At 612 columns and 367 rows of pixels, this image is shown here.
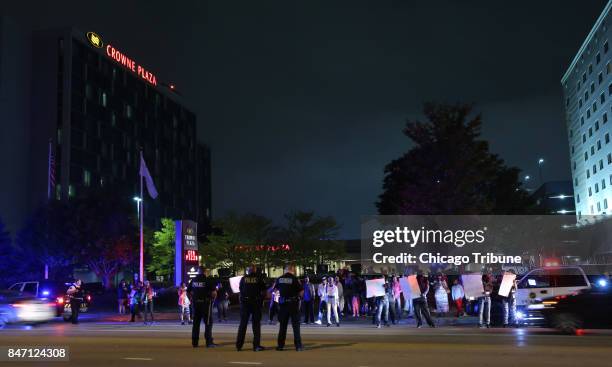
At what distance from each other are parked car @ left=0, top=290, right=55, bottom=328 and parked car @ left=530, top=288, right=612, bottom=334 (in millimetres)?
16104

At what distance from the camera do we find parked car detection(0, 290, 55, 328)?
67.1ft

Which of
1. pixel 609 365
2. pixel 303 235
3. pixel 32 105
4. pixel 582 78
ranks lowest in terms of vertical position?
pixel 609 365

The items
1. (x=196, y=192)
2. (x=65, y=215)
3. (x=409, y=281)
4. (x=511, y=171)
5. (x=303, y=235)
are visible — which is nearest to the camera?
(x=409, y=281)

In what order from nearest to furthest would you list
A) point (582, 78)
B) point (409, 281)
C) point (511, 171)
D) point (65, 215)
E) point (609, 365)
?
point (609, 365) < point (409, 281) < point (511, 171) < point (65, 215) < point (582, 78)

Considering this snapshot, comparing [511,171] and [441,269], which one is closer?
[441,269]

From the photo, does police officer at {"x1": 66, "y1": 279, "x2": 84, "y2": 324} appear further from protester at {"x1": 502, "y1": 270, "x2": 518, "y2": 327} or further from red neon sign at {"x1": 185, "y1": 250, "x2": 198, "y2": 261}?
protester at {"x1": 502, "y1": 270, "x2": 518, "y2": 327}

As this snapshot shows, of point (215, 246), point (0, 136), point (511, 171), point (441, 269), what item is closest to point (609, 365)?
point (441, 269)

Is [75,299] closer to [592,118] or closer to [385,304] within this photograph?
[385,304]

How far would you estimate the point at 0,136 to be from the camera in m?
A: 64.4

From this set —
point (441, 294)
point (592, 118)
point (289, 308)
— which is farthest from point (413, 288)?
point (592, 118)

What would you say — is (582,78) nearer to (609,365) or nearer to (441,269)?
(441,269)

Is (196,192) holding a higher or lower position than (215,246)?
higher

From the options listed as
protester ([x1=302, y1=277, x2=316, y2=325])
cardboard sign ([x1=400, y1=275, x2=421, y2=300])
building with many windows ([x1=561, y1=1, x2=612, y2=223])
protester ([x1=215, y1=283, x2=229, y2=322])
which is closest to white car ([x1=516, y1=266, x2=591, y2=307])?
cardboard sign ([x1=400, y1=275, x2=421, y2=300])

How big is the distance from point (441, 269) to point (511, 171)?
60.7 feet
